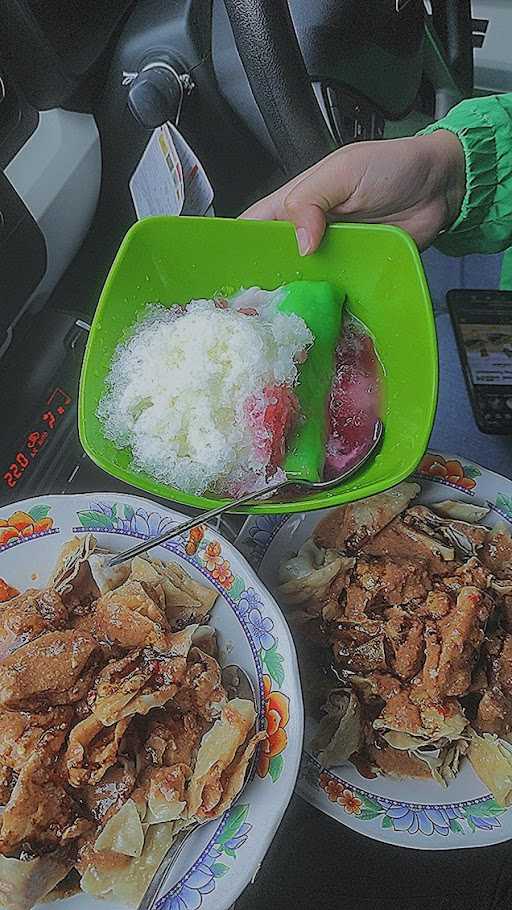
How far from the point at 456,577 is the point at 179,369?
1.46 feet

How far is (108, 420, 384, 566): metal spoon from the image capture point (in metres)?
0.87

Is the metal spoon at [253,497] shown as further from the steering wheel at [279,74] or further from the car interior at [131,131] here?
the steering wheel at [279,74]

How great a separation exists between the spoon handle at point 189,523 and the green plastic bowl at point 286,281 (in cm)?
1

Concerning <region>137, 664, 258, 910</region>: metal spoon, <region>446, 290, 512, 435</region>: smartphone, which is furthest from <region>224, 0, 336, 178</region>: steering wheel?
<region>137, 664, 258, 910</region>: metal spoon

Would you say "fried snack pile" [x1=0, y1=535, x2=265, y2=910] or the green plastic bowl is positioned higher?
the green plastic bowl

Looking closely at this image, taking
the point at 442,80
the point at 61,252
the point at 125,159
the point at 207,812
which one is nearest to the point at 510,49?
the point at 442,80

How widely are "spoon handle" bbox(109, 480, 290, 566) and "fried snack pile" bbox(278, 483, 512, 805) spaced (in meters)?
0.18

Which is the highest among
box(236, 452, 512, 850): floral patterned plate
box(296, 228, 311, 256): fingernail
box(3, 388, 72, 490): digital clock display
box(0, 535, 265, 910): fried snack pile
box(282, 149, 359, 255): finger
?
Answer: box(282, 149, 359, 255): finger

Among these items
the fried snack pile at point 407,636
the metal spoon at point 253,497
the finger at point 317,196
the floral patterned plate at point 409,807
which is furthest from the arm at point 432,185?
the floral patterned plate at point 409,807

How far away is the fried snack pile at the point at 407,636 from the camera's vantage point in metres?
0.95

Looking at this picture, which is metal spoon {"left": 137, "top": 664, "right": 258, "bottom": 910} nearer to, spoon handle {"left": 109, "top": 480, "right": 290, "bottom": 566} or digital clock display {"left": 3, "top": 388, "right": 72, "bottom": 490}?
spoon handle {"left": 109, "top": 480, "right": 290, "bottom": 566}

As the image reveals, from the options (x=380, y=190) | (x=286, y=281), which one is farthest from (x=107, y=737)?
(x=380, y=190)

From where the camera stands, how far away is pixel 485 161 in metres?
1.22

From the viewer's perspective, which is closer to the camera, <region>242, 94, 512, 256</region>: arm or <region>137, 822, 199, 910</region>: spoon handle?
<region>137, 822, 199, 910</region>: spoon handle
